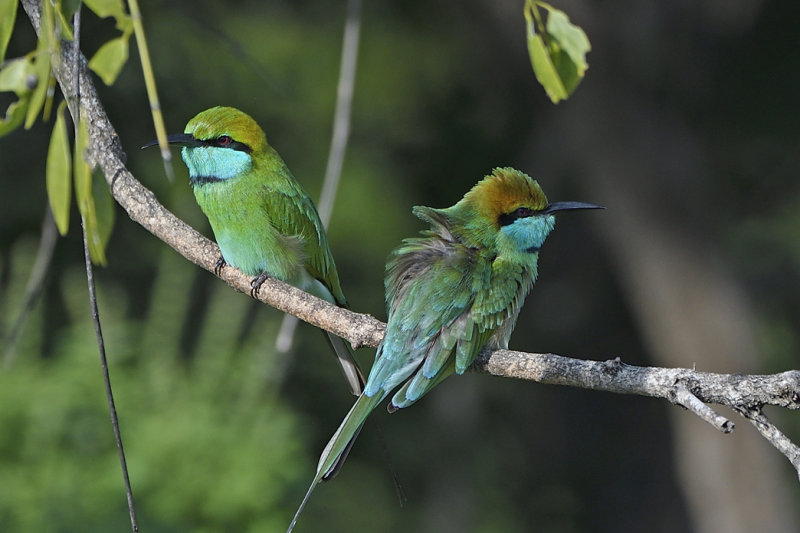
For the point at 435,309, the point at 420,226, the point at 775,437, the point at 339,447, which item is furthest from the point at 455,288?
the point at 420,226

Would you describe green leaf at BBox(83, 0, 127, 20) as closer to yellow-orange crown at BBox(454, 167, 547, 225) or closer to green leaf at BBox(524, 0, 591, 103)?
green leaf at BBox(524, 0, 591, 103)

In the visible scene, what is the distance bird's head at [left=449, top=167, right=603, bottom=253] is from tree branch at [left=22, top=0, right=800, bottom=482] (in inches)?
11.7

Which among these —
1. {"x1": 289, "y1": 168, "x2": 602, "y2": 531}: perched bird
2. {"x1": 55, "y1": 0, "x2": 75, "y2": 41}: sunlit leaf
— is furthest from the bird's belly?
{"x1": 55, "y1": 0, "x2": 75, "y2": 41}: sunlit leaf

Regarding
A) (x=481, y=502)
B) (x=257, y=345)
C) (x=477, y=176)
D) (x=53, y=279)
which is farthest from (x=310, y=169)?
(x=481, y=502)

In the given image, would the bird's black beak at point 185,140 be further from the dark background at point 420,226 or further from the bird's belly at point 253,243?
the dark background at point 420,226

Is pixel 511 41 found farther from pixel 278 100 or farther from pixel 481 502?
pixel 481 502

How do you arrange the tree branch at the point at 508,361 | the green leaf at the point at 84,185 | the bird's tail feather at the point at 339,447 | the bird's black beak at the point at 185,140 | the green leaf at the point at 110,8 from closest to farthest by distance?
the green leaf at the point at 84,185, the green leaf at the point at 110,8, the tree branch at the point at 508,361, the bird's tail feather at the point at 339,447, the bird's black beak at the point at 185,140

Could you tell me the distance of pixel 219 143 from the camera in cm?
246

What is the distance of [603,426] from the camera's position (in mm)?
8062

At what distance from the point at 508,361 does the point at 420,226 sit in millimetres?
4923

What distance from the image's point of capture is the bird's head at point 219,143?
2424mm

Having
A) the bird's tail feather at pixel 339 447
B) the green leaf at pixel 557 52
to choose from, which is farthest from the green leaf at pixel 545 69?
the bird's tail feather at pixel 339 447

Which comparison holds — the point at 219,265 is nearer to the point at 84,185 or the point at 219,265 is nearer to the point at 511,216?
the point at 511,216

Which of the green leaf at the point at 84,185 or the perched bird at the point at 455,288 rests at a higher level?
the perched bird at the point at 455,288
